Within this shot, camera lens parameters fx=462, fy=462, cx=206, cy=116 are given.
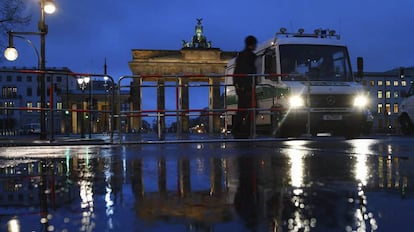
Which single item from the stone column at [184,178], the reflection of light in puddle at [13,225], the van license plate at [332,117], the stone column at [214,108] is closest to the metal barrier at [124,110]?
the stone column at [214,108]

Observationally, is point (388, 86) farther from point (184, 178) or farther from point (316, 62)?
point (184, 178)

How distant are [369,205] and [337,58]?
11903 millimetres

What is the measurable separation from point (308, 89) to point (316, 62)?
1592 millimetres

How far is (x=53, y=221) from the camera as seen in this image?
2.47 m

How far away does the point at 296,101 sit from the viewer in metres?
12.7

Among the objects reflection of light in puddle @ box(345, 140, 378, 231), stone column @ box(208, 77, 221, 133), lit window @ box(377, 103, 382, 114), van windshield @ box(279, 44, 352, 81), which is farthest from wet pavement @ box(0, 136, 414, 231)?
lit window @ box(377, 103, 382, 114)

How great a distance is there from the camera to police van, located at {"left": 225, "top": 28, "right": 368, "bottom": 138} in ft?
41.8

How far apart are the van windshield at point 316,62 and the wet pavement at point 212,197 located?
27.8 ft

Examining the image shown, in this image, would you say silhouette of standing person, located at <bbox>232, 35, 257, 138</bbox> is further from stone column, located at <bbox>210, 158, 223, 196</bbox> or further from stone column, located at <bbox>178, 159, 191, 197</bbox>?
stone column, located at <bbox>178, 159, 191, 197</bbox>

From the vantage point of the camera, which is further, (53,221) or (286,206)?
(286,206)

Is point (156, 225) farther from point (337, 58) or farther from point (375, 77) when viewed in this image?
point (375, 77)

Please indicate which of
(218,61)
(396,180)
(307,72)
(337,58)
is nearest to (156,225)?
(396,180)

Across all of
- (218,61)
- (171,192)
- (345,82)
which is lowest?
(171,192)

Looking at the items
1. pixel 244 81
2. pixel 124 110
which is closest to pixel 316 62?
pixel 244 81
